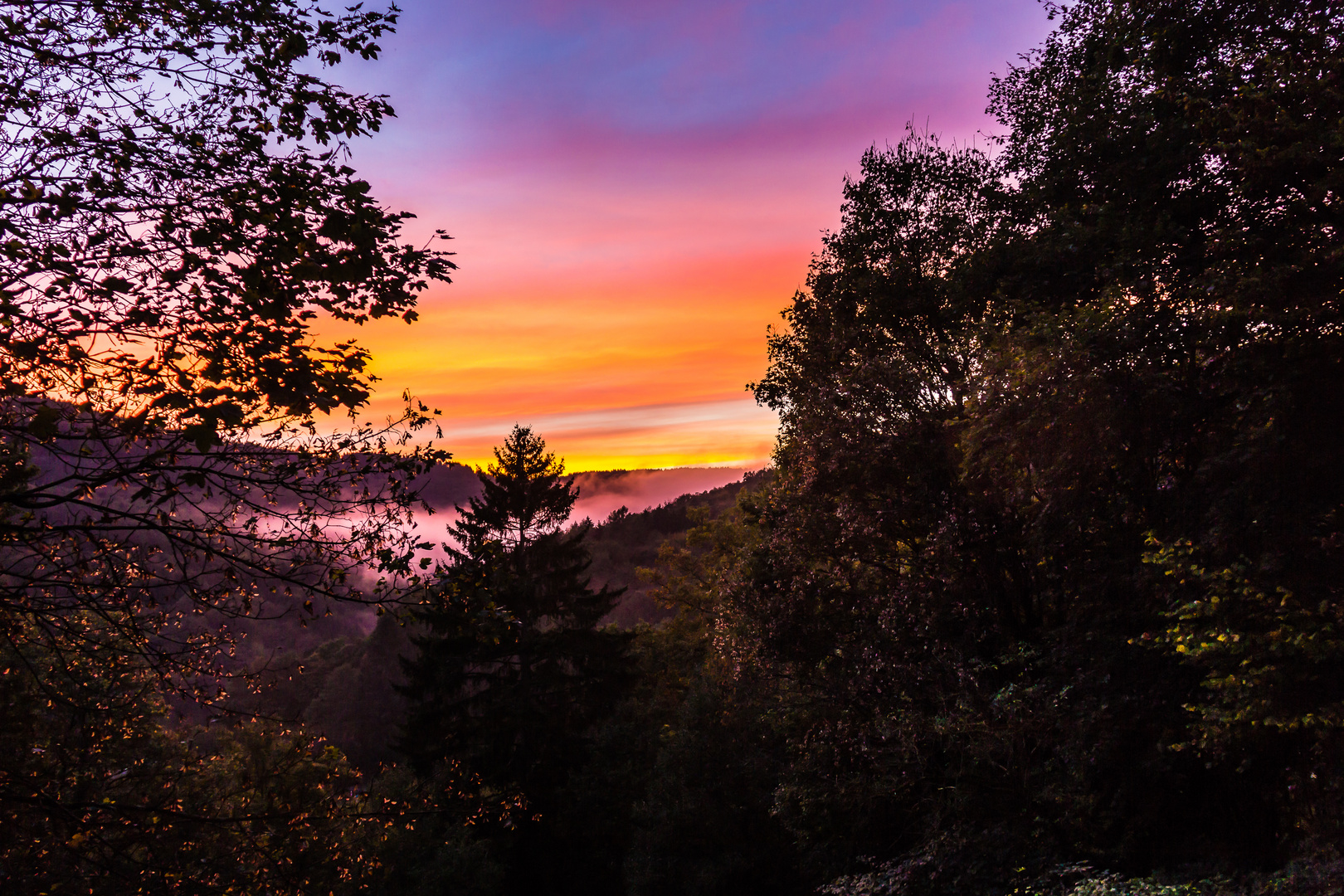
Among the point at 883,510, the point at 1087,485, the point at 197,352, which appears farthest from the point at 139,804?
the point at 1087,485

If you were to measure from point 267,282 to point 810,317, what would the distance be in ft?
50.9

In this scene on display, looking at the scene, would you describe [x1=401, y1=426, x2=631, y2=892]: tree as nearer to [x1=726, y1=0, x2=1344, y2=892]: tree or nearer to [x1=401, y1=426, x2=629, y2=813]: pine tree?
[x1=401, y1=426, x2=629, y2=813]: pine tree

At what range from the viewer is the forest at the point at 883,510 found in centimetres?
533

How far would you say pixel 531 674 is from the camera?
1141 inches

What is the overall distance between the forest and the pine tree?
5415 millimetres

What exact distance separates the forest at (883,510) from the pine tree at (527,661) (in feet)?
17.8

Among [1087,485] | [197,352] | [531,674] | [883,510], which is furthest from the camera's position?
[531,674]

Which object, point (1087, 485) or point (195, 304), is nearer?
point (195, 304)

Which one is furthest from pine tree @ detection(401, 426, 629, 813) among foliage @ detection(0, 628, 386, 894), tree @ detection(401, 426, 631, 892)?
foliage @ detection(0, 628, 386, 894)

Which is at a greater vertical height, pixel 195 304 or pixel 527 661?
pixel 195 304

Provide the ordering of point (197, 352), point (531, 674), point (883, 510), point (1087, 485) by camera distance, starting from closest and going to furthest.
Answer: point (197, 352)
point (1087, 485)
point (883, 510)
point (531, 674)

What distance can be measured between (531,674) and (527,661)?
55cm

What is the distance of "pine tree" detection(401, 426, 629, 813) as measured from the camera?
28.0 meters

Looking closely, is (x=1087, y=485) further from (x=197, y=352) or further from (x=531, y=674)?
(x=531, y=674)
